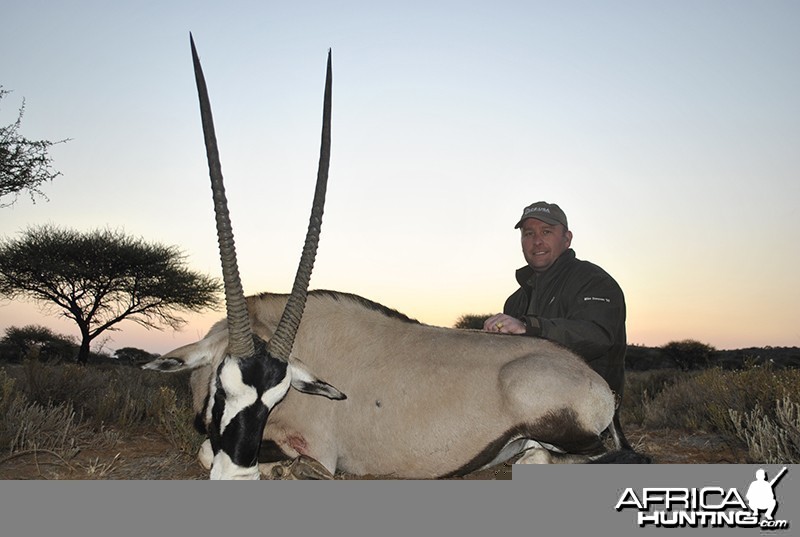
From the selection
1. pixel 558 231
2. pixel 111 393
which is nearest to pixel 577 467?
pixel 558 231

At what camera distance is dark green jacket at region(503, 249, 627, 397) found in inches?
182

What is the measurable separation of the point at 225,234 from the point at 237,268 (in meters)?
0.21

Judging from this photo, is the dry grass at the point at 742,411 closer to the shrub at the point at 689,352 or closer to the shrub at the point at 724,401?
the shrub at the point at 724,401

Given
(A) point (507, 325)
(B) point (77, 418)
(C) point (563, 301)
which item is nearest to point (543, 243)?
(C) point (563, 301)

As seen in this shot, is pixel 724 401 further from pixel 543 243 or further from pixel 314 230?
pixel 314 230

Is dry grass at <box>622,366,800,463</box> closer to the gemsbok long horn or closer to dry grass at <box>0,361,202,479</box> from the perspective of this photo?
the gemsbok long horn

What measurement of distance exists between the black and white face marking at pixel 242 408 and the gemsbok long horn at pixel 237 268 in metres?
0.09

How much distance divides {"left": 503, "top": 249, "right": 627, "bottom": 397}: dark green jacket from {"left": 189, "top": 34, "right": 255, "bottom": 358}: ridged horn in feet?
6.33

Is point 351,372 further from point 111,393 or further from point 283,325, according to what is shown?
point 111,393

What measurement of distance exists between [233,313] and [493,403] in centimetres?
158

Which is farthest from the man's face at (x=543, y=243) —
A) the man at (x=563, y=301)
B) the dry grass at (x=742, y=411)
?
the dry grass at (x=742, y=411)

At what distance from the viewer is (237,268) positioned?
12.8 feet

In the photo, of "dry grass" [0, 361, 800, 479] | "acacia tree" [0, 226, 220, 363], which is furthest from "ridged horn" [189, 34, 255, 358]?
"acacia tree" [0, 226, 220, 363]

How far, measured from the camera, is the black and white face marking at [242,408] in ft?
Result: 11.7
